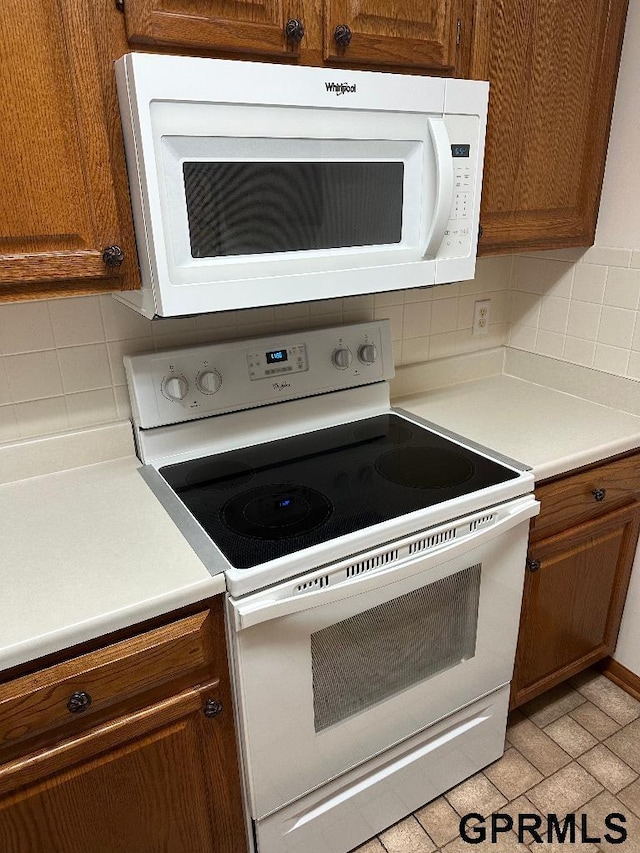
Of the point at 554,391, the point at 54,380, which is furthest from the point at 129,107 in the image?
the point at 554,391

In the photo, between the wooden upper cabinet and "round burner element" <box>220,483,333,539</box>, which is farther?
"round burner element" <box>220,483,333,539</box>

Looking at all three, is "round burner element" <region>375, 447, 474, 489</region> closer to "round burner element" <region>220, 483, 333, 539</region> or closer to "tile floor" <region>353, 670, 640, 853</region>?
"round burner element" <region>220, 483, 333, 539</region>

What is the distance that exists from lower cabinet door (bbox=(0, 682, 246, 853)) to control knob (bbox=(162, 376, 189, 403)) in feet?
2.10

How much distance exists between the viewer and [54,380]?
1.36m

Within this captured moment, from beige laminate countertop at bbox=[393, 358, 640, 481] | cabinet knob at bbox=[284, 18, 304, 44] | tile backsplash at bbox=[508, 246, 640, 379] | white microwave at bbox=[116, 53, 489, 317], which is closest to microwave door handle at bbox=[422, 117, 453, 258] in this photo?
white microwave at bbox=[116, 53, 489, 317]

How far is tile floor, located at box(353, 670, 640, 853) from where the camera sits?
1.47 meters

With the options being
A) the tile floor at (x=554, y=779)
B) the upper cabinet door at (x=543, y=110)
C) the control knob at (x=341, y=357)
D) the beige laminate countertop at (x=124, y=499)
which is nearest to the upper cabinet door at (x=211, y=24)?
the upper cabinet door at (x=543, y=110)

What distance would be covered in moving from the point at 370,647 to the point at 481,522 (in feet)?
1.15

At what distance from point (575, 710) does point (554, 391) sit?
38.3 inches

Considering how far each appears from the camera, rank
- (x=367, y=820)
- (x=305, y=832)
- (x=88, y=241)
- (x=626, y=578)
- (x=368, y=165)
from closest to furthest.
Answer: (x=88, y=241) → (x=368, y=165) → (x=305, y=832) → (x=367, y=820) → (x=626, y=578)

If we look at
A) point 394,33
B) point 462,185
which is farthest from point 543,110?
point 394,33

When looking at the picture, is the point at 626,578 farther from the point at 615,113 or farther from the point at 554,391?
the point at 615,113

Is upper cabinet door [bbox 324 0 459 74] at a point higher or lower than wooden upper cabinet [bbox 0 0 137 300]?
higher

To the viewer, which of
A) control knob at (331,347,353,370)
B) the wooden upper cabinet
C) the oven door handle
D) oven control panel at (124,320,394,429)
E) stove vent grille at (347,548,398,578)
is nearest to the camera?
the wooden upper cabinet
